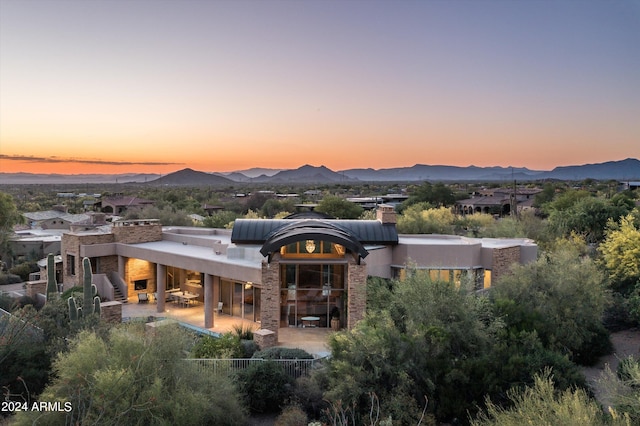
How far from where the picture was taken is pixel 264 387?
51.5 ft

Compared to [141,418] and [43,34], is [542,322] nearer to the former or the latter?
[141,418]

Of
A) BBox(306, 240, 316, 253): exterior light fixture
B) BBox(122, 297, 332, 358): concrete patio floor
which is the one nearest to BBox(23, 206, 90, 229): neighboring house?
BBox(122, 297, 332, 358): concrete patio floor

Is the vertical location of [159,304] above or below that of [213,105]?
below

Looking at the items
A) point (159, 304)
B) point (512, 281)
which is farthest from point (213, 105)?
point (512, 281)

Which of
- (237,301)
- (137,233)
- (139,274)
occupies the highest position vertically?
(137,233)

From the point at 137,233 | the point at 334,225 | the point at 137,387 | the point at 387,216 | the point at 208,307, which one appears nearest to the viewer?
the point at 137,387

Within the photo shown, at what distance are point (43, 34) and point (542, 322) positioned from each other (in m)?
36.4

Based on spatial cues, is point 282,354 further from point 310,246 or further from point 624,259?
point 624,259

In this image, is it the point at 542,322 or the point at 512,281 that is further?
the point at 512,281

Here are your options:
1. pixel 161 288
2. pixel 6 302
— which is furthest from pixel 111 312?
pixel 6 302

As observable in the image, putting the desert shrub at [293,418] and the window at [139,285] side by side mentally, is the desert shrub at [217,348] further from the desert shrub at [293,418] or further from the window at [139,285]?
the window at [139,285]

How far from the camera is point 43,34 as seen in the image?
33.0m

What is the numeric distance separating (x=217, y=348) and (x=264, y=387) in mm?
2673

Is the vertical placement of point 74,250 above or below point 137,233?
below
